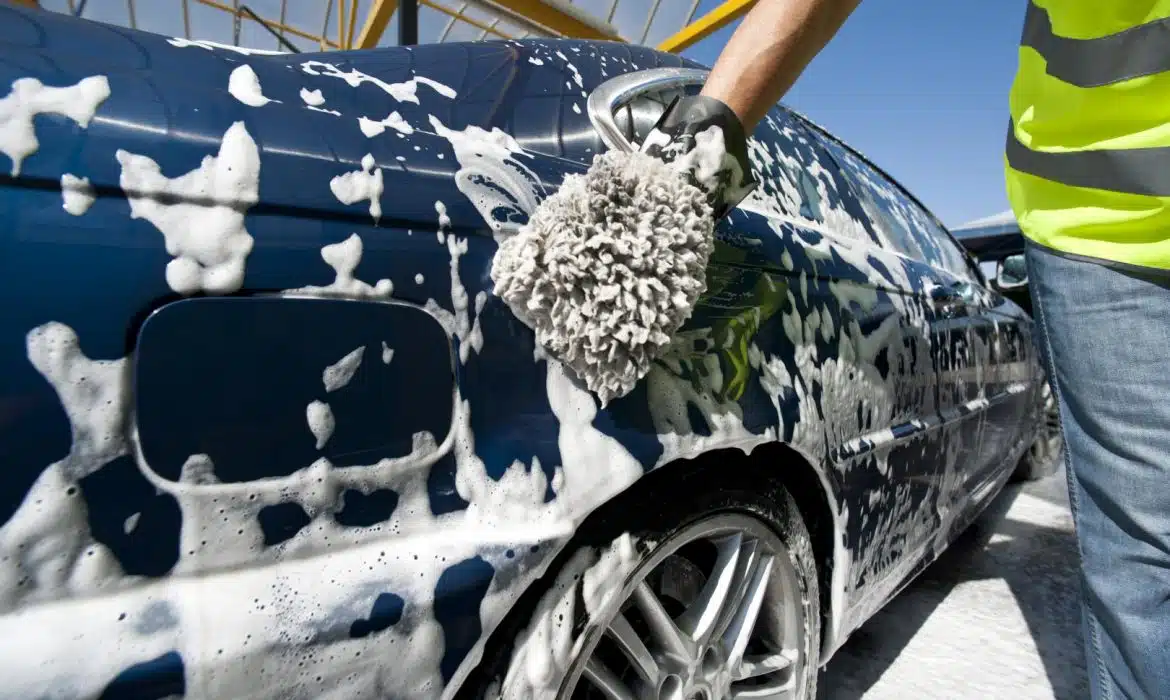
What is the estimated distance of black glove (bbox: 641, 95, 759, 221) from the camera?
3.40 feet

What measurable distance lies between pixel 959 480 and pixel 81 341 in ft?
7.94

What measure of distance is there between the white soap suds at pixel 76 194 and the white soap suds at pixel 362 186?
0.22 m

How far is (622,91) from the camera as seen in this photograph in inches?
48.4

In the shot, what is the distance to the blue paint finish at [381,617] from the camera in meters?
0.74

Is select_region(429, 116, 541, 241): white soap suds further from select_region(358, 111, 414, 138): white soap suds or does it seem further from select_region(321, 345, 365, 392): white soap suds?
select_region(321, 345, 365, 392): white soap suds

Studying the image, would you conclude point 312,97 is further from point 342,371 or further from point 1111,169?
point 1111,169

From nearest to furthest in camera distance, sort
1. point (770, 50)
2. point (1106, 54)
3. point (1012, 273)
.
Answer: point (1106, 54) → point (770, 50) → point (1012, 273)

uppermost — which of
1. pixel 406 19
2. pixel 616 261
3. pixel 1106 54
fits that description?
pixel 406 19

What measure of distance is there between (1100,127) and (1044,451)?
4139 mm

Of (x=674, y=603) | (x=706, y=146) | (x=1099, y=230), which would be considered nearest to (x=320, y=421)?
(x=706, y=146)

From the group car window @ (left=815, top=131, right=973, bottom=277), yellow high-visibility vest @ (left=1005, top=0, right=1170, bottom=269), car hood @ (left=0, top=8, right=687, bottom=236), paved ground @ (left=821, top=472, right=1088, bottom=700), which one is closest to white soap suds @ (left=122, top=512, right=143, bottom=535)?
car hood @ (left=0, top=8, right=687, bottom=236)

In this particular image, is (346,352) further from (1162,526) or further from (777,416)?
(1162,526)

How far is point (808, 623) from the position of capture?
143 cm

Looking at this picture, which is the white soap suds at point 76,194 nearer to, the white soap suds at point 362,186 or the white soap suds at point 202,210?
the white soap suds at point 202,210
